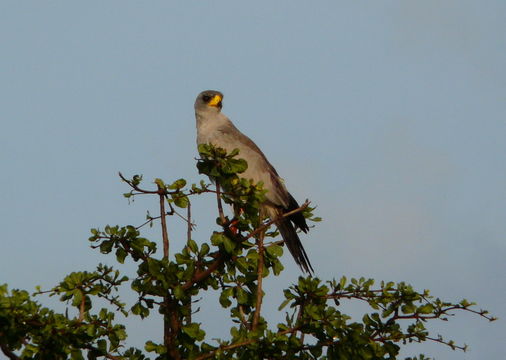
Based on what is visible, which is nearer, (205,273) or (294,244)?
(205,273)

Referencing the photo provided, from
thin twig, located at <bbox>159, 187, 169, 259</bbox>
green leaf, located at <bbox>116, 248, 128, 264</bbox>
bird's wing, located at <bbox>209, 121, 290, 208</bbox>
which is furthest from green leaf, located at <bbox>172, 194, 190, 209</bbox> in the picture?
bird's wing, located at <bbox>209, 121, 290, 208</bbox>

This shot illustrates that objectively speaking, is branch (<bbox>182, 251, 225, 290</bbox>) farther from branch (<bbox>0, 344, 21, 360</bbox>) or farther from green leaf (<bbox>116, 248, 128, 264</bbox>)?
branch (<bbox>0, 344, 21, 360</bbox>)

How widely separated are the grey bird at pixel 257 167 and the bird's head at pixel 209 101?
12 mm

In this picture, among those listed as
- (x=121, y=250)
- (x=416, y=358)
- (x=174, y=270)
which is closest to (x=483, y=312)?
(x=416, y=358)

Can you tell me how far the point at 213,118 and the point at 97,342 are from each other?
16.4 ft

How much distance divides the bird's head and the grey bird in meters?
0.01

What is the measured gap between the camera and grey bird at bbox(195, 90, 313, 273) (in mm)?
8500

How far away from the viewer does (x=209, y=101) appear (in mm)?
10391

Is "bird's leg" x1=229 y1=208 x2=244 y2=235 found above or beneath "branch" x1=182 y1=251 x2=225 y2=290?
above

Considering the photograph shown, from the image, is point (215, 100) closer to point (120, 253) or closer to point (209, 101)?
point (209, 101)

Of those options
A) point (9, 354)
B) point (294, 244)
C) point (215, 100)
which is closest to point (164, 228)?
point (9, 354)

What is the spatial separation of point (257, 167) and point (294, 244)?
120 cm

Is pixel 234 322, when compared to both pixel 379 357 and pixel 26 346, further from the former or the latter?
pixel 26 346

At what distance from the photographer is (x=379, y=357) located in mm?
5727
